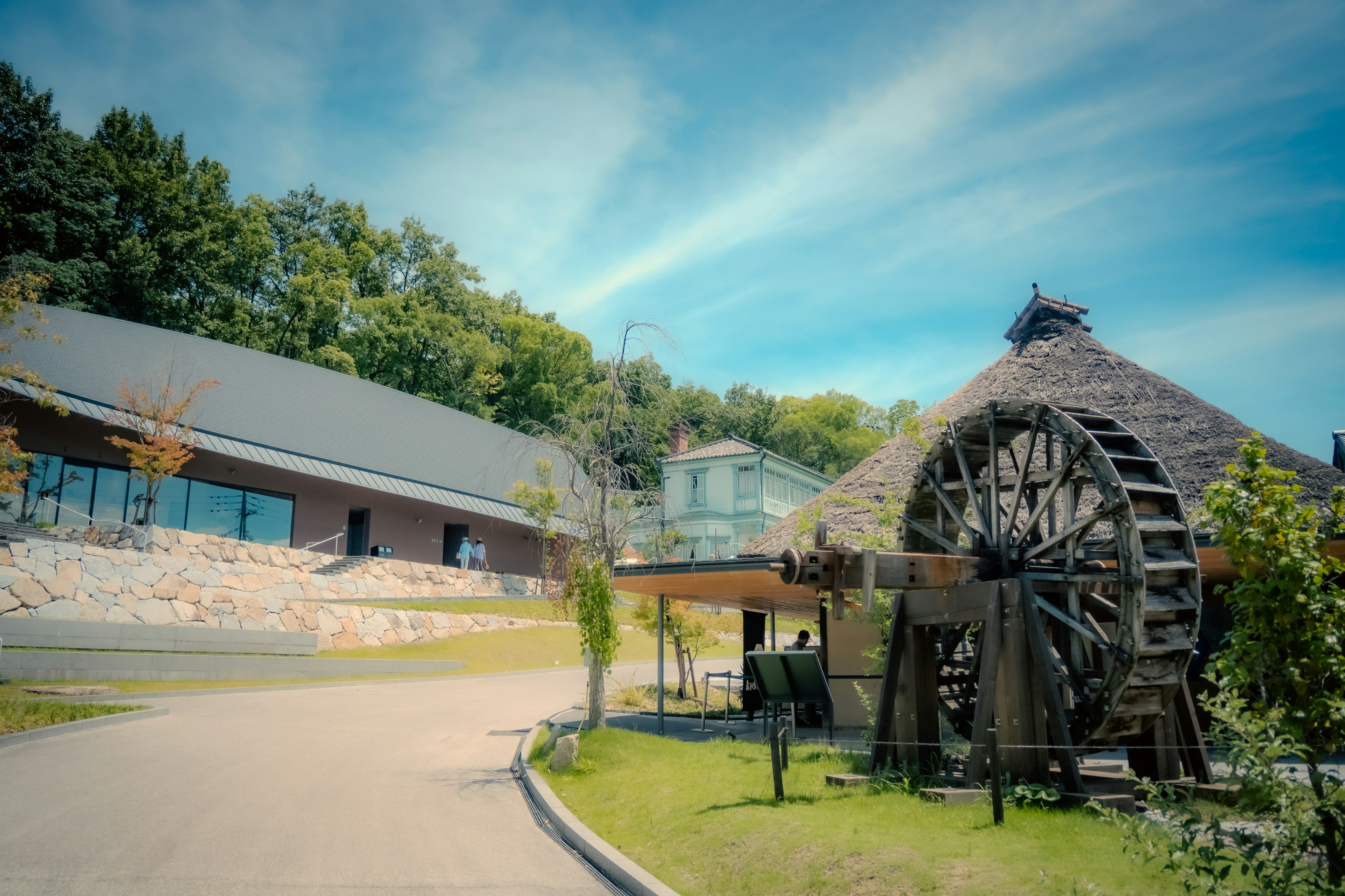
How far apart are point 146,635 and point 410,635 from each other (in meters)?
8.01

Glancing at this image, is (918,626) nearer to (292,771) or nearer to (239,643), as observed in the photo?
(292,771)

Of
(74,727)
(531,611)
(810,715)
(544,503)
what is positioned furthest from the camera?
(531,611)

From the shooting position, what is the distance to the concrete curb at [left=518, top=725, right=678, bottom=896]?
22.2 ft

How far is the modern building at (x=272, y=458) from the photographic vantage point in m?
25.9

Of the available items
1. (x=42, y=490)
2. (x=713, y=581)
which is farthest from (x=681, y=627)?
(x=42, y=490)

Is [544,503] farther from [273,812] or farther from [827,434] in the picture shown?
[827,434]

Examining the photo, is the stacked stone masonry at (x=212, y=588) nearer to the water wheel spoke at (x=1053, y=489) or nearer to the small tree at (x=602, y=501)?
the small tree at (x=602, y=501)

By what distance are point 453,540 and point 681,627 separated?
736 inches

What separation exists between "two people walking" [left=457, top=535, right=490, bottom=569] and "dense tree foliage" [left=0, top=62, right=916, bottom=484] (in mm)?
6390

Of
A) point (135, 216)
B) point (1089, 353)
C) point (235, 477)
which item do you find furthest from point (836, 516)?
point (135, 216)

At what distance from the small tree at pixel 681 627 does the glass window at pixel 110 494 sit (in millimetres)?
15648

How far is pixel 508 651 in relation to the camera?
28.0m

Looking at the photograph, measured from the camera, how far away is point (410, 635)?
27203 millimetres

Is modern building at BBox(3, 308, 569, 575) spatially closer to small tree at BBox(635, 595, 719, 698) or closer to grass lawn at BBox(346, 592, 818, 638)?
grass lawn at BBox(346, 592, 818, 638)
